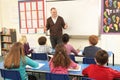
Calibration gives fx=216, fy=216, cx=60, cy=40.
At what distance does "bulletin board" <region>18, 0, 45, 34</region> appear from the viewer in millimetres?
6809

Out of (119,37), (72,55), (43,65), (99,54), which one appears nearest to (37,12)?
(119,37)

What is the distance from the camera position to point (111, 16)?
5844 mm

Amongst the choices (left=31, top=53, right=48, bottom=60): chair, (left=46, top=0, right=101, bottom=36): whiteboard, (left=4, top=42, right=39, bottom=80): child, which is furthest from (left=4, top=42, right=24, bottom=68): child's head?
(left=46, top=0, right=101, bottom=36): whiteboard

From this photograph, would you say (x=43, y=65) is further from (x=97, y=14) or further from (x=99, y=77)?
(x=97, y=14)

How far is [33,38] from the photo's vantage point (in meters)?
7.09

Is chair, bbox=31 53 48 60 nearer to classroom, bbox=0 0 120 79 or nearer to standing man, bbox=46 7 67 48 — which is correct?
standing man, bbox=46 7 67 48

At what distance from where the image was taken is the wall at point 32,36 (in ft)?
19.7

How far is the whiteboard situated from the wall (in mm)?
294

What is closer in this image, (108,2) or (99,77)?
(99,77)

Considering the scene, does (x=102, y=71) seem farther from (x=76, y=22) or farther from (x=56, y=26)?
(x=76, y=22)

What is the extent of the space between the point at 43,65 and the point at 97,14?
294 centimetres

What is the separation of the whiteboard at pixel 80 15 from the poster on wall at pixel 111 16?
0.16m

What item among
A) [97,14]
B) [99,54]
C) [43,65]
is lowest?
[43,65]

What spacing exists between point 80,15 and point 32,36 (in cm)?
185
